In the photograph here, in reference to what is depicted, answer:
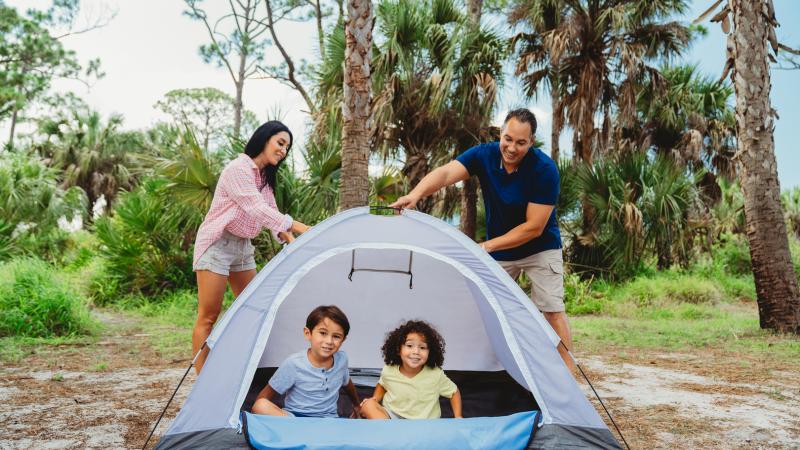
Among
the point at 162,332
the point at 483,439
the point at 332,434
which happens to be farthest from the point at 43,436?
the point at 162,332

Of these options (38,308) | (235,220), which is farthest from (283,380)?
(38,308)

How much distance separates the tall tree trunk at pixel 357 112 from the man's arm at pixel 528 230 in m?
2.56

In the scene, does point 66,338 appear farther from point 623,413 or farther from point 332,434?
point 623,413

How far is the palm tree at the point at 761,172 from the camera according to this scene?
6.32m

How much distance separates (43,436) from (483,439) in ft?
7.34

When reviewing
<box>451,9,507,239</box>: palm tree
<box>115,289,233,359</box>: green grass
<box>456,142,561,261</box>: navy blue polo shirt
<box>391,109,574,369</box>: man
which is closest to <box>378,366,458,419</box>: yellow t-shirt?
<box>391,109,574,369</box>: man

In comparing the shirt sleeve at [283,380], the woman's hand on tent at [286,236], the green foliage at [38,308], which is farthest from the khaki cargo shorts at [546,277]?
the green foliage at [38,308]

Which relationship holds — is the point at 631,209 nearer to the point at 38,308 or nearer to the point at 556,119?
the point at 556,119

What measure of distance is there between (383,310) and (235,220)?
1186 mm

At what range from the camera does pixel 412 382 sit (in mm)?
3174

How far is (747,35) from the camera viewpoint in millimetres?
6414

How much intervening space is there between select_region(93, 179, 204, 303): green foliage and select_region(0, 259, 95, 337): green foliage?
1815 millimetres

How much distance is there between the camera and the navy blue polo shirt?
3318 mm

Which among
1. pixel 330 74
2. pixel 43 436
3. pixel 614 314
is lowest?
→ pixel 43 436
